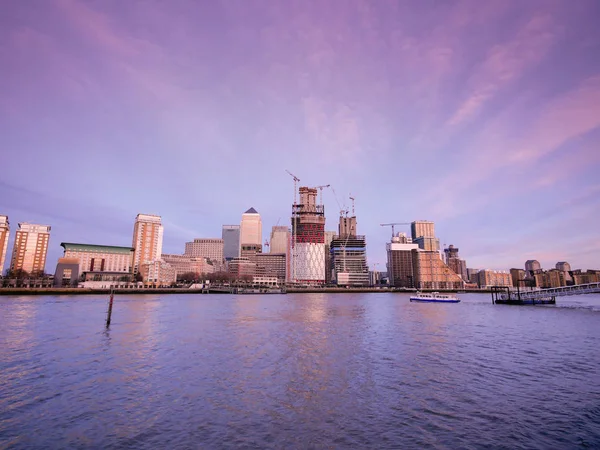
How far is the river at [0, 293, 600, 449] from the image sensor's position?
1469 cm

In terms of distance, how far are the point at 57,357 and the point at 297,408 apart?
22884 mm

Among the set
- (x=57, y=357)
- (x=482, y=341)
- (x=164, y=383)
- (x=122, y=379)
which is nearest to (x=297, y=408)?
(x=164, y=383)

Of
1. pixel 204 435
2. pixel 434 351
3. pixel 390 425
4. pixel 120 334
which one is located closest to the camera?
pixel 204 435

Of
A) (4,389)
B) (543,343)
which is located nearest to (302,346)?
(4,389)

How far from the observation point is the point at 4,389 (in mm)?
20375

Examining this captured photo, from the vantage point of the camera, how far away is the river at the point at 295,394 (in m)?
14.7

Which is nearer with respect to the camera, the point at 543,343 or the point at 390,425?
the point at 390,425

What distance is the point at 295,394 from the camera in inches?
795

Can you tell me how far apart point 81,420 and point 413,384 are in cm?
1872

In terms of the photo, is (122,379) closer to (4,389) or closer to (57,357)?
(4,389)

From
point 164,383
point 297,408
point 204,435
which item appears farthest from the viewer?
point 164,383

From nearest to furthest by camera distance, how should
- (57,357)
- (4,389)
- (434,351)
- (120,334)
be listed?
(4,389) → (57,357) → (434,351) → (120,334)

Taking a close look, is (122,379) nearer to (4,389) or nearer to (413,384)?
(4,389)

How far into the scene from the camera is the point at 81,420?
16.3m
